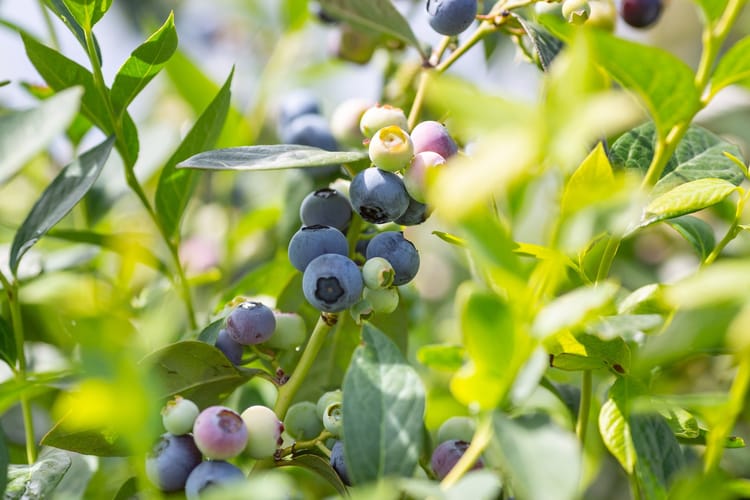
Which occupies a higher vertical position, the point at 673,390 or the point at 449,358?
the point at 449,358

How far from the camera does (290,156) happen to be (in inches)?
Result: 26.1

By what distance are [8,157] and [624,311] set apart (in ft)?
1.48

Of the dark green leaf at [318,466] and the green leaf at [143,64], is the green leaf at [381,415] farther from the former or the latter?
the green leaf at [143,64]

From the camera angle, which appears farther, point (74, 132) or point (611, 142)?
point (74, 132)

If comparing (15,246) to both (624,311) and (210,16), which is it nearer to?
A: (624,311)

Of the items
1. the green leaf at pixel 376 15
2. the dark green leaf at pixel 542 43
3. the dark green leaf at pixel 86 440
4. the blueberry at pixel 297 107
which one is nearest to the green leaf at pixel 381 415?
the dark green leaf at pixel 86 440

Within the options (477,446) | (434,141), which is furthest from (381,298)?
(477,446)

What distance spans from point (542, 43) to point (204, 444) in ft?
1.49

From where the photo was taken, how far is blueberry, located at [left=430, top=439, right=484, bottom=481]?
0.69 metres

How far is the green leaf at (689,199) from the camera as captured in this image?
24.8 inches

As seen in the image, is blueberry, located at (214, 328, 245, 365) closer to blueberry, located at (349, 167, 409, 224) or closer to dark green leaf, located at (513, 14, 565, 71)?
blueberry, located at (349, 167, 409, 224)

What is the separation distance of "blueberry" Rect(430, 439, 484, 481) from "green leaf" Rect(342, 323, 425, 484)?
15 centimetres

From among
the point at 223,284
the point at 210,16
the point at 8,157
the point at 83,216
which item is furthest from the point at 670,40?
the point at 8,157

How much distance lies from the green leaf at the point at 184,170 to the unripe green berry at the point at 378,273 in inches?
9.4
